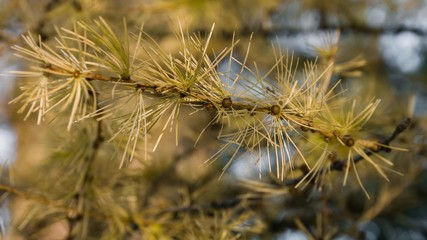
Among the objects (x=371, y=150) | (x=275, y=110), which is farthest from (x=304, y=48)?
(x=275, y=110)

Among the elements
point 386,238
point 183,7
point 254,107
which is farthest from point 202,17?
point 254,107

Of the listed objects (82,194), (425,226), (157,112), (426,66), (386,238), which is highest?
(426,66)

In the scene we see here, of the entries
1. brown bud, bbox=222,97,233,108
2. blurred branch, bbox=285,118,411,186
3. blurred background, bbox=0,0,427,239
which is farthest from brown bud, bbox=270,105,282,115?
blurred background, bbox=0,0,427,239

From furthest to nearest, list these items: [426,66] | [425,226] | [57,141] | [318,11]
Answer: [426,66] → [318,11] → [425,226] → [57,141]

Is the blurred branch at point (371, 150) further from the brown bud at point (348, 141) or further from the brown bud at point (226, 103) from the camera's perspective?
the brown bud at point (226, 103)

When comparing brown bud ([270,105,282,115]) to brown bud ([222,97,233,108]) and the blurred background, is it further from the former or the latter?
the blurred background

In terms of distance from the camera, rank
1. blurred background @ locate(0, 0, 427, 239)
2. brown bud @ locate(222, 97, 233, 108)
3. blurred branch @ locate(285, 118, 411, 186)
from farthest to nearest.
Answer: blurred background @ locate(0, 0, 427, 239)
blurred branch @ locate(285, 118, 411, 186)
brown bud @ locate(222, 97, 233, 108)

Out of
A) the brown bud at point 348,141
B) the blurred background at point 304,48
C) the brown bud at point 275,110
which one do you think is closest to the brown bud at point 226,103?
the brown bud at point 275,110

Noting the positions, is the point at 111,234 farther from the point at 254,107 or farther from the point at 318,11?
the point at 318,11
